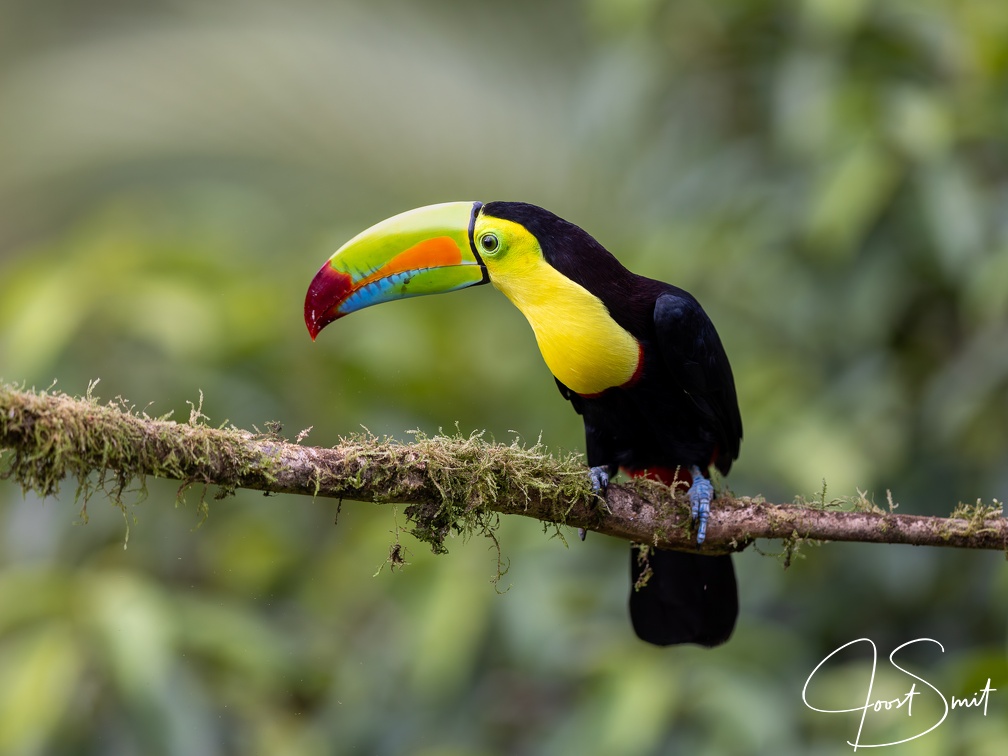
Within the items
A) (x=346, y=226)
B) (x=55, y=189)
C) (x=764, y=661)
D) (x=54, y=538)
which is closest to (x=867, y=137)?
(x=764, y=661)

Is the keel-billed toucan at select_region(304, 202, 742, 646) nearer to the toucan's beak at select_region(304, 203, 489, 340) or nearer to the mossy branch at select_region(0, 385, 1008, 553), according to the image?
the toucan's beak at select_region(304, 203, 489, 340)

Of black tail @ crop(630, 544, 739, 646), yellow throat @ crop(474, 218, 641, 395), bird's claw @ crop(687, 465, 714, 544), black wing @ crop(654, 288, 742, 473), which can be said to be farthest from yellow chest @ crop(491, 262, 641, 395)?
black tail @ crop(630, 544, 739, 646)

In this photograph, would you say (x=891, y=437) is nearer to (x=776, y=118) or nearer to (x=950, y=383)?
(x=950, y=383)

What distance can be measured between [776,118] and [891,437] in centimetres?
131

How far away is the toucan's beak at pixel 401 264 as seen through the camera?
276cm

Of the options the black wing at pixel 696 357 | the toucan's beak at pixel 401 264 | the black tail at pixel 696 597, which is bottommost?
the black tail at pixel 696 597

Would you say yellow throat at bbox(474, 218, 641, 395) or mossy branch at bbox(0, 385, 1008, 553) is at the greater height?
yellow throat at bbox(474, 218, 641, 395)

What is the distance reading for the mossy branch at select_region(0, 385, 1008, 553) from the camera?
6.73 feet

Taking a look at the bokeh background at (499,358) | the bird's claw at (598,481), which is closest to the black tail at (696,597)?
the bokeh background at (499,358)

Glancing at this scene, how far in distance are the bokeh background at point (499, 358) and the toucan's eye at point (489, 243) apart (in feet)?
3.09

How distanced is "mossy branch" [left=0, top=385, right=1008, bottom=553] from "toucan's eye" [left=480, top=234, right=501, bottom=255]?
509 millimetres

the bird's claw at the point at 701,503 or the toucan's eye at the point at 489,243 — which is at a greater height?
the toucan's eye at the point at 489,243

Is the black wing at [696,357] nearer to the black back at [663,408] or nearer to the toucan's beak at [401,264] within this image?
the black back at [663,408]

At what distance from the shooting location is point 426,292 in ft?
Answer: 9.27
